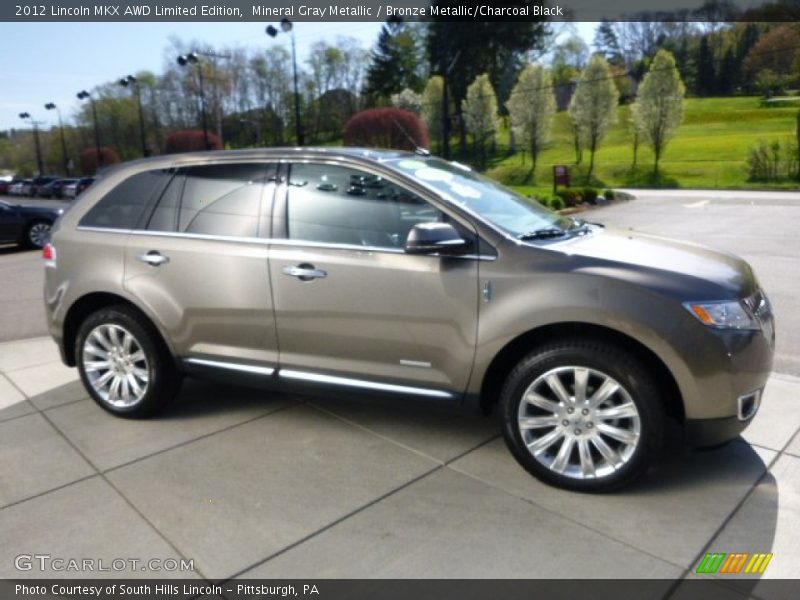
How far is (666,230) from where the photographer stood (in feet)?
49.7

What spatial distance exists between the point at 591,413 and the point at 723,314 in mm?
757

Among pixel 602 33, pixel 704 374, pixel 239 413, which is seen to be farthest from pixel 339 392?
pixel 602 33

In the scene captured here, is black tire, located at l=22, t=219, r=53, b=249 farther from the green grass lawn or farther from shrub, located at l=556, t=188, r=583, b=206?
the green grass lawn

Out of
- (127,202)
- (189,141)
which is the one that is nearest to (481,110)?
(189,141)

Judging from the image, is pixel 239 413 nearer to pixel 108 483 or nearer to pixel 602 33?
pixel 108 483

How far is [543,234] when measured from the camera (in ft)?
11.3

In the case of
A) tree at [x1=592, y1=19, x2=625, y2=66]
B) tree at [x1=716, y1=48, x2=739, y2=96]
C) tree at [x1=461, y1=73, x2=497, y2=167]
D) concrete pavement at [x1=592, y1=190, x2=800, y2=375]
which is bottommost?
concrete pavement at [x1=592, y1=190, x2=800, y2=375]

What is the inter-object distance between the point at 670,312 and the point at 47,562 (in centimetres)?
297

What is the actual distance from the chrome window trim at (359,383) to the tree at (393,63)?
270 ft

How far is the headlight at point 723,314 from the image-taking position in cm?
290

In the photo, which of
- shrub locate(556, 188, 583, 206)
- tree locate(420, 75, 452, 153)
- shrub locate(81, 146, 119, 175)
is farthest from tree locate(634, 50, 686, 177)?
shrub locate(81, 146, 119, 175)

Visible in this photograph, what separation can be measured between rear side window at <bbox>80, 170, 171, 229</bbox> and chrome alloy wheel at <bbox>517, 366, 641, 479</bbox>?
2756mm

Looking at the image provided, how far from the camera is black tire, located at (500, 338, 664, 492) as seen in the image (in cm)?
296

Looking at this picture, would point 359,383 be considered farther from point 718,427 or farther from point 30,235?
point 30,235
